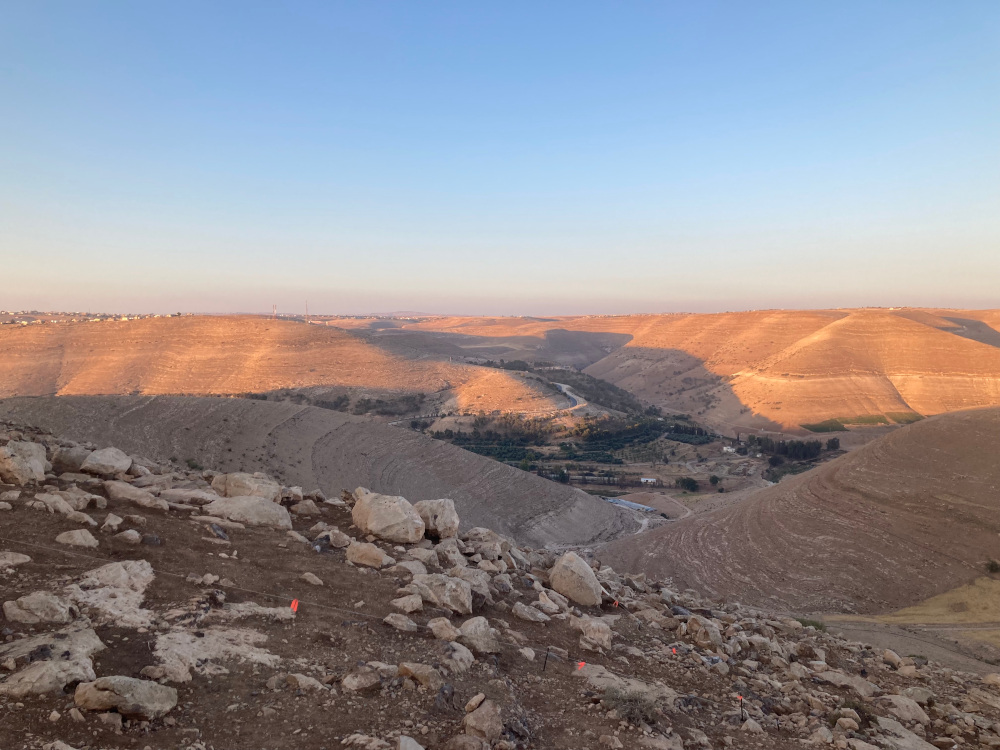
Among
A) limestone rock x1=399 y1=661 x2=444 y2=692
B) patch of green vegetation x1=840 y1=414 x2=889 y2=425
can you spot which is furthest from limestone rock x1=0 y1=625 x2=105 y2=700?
patch of green vegetation x1=840 y1=414 x2=889 y2=425

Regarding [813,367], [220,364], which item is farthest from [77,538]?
[813,367]

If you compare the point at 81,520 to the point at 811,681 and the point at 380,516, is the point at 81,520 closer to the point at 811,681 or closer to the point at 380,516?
the point at 380,516

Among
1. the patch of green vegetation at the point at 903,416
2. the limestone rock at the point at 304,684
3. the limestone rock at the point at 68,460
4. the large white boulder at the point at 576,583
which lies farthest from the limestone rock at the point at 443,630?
the patch of green vegetation at the point at 903,416

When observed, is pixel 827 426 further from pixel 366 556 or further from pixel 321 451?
pixel 366 556

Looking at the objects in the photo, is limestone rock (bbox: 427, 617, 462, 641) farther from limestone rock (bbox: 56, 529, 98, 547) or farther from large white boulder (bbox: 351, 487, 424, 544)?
limestone rock (bbox: 56, 529, 98, 547)

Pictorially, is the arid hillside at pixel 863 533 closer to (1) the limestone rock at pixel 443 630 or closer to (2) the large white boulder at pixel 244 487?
(1) the limestone rock at pixel 443 630
